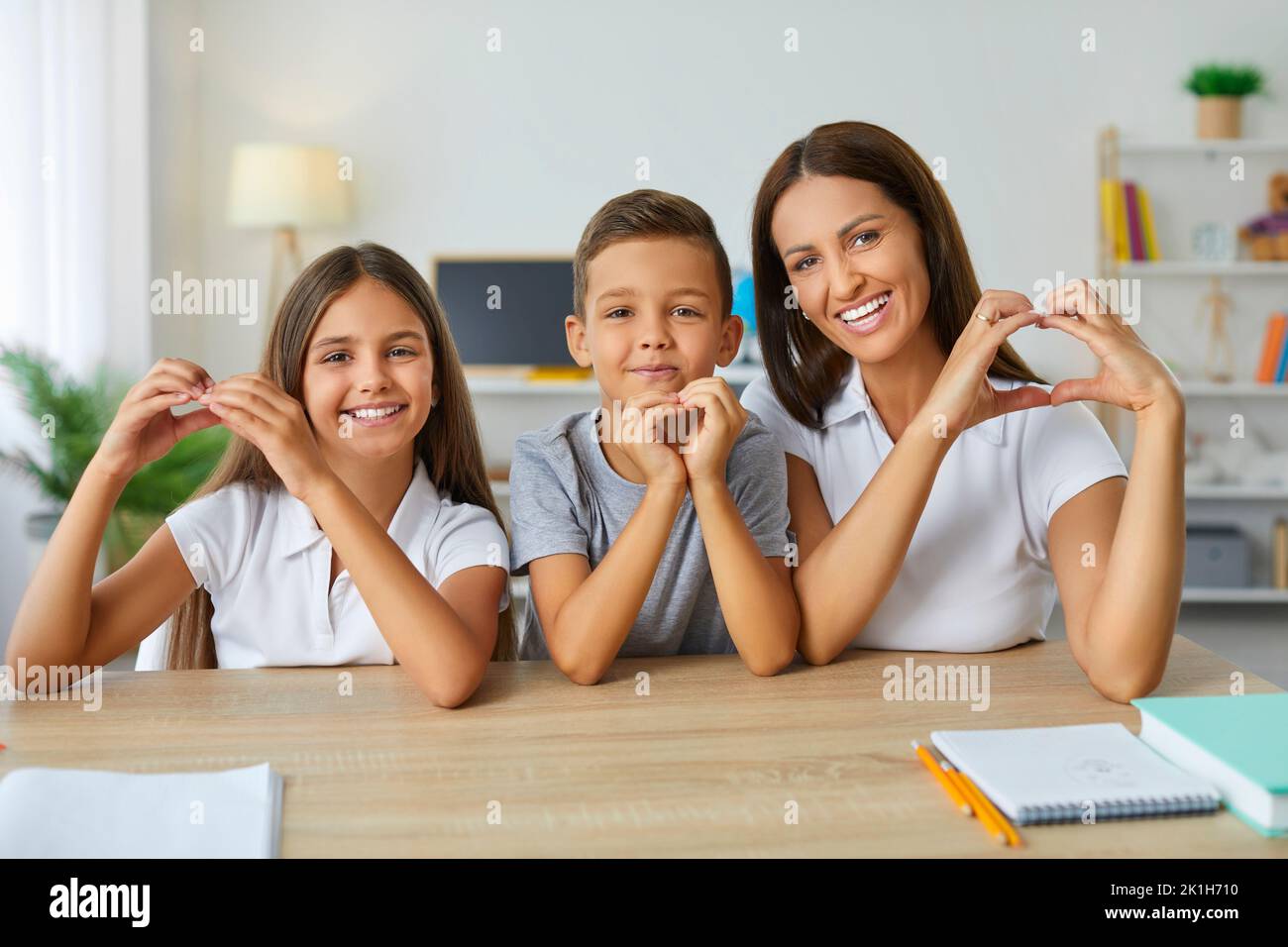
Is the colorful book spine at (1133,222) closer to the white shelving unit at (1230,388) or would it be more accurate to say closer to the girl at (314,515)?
the white shelving unit at (1230,388)

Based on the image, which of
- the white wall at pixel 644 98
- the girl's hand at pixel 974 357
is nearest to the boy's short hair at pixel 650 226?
the girl's hand at pixel 974 357

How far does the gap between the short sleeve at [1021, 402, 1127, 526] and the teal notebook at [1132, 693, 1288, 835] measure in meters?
0.37

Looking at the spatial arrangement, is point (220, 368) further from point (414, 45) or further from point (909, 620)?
point (909, 620)

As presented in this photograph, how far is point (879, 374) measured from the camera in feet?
5.00

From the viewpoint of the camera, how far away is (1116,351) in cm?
120

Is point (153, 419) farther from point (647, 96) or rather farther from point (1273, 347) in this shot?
point (1273, 347)

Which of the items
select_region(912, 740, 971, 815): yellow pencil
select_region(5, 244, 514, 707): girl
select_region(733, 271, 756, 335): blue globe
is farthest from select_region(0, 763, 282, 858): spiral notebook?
select_region(733, 271, 756, 335): blue globe

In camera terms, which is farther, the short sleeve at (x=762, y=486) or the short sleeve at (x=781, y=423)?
the short sleeve at (x=781, y=423)

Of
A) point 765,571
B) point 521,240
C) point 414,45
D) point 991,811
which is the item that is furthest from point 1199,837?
point 414,45

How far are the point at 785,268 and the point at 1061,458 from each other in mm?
421

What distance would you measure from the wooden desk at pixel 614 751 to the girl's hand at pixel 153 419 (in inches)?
9.5

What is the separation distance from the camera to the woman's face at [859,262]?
4.56 feet
